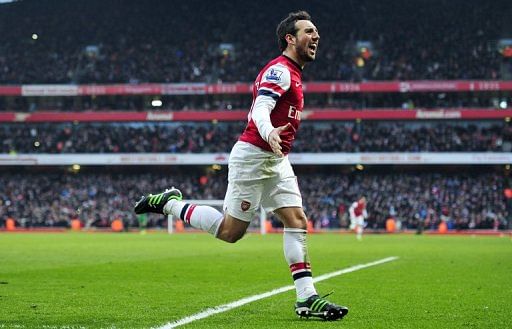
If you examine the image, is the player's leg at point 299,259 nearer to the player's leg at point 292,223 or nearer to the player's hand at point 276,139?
the player's leg at point 292,223

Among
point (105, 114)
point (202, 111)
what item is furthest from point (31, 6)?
point (202, 111)

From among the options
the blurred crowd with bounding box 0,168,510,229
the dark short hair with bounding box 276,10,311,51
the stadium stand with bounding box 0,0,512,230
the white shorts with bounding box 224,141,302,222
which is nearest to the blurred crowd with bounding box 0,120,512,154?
the stadium stand with bounding box 0,0,512,230

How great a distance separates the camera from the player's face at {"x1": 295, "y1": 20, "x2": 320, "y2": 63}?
7488 millimetres

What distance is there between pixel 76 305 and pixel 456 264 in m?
10.0

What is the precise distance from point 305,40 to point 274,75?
0.54 metres

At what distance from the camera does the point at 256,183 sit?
7.38 metres

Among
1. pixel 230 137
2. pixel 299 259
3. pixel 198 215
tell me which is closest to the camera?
pixel 299 259

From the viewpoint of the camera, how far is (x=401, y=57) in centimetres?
5697

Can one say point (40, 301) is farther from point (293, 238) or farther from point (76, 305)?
point (293, 238)

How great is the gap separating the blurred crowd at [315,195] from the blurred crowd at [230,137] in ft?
6.16

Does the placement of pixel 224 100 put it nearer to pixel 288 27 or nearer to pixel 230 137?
pixel 230 137

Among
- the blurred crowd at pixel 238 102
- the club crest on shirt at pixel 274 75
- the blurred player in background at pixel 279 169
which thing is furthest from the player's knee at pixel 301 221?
the blurred crowd at pixel 238 102

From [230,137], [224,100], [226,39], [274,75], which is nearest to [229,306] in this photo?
[274,75]

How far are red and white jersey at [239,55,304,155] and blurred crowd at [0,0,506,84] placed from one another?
163 ft
